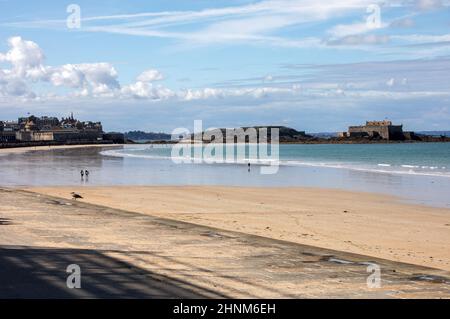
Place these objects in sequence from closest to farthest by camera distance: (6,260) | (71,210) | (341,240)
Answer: (6,260) → (341,240) → (71,210)

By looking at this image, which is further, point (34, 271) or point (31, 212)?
point (31, 212)

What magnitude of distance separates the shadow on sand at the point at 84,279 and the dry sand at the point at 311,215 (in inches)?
217

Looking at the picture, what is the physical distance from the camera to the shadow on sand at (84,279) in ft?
27.0

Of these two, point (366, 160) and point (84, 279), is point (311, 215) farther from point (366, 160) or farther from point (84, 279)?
point (366, 160)

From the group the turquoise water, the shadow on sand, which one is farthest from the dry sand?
the turquoise water

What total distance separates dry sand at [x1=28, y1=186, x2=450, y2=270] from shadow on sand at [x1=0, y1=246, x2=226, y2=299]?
5.51 meters

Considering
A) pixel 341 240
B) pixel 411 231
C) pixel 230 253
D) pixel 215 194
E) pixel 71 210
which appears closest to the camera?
pixel 230 253

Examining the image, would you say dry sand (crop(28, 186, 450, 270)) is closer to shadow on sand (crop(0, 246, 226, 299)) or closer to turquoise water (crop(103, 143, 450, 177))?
shadow on sand (crop(0, 246, 226, 299))

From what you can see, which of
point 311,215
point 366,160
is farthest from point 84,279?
point 366,160

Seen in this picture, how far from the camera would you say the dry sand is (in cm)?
1491

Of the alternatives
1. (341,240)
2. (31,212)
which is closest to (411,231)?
(341,240)
